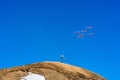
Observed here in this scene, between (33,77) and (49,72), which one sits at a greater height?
(49,72)

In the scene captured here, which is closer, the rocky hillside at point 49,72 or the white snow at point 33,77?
the white snow at point 33,77

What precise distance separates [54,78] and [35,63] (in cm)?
298

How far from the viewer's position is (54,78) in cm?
3934

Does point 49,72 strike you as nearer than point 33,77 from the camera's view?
No

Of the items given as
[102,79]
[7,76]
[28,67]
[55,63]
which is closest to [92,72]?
[102,79]

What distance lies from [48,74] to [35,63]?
214cm

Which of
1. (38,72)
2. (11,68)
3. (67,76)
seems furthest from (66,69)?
(11,68)

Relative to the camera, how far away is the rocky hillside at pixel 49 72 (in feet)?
129

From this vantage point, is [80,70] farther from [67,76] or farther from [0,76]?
[0,76]

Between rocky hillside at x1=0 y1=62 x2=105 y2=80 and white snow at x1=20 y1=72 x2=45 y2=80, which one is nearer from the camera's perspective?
white snow at x1=20 y1=72 x2=45 y2=80

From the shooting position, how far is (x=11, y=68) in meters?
40.3

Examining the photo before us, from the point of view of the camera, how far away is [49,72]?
130ft

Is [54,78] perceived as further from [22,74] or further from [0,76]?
[0,76]

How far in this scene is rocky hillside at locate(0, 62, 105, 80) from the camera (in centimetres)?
3941
